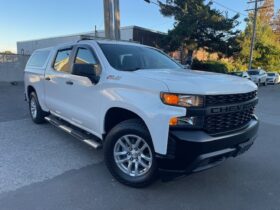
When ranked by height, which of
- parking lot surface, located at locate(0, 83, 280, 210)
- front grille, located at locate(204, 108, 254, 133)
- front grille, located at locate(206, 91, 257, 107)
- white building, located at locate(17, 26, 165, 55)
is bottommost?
parking lot surface, located at locate(0, 83, 280, 210)

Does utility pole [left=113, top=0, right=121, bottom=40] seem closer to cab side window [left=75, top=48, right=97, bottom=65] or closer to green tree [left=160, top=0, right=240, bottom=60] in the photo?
cab side window [left=75, top=48, right=97, bottom=65]

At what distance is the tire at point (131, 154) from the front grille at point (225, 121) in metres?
0.74

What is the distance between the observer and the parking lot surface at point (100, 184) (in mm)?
3287

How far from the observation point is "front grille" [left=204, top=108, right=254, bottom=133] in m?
3.17

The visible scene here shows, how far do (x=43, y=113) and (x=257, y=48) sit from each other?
37913 mm

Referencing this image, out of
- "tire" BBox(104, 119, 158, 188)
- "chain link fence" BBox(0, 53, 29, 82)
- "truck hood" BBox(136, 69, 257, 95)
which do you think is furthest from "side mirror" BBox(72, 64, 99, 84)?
"chain link fence" BBox(0, 53, 29, 82)

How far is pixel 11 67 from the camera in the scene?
18109 millimetres

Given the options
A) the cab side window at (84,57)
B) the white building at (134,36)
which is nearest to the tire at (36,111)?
the cab side window at (84,57)

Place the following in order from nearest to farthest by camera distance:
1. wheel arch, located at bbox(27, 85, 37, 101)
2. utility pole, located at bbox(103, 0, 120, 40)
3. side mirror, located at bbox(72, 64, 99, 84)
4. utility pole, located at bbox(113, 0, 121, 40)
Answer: side mirror, located at bbox(72, 64, 99, 84), wheel arch, located at bbox(27, 85, 37, 101), utility pole, located at bbox(103, 0, 120, 40), utility pole, located at bbox(113, 0, 121, 40)

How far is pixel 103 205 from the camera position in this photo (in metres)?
3.23

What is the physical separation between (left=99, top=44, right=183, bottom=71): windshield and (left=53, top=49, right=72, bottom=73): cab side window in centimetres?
95

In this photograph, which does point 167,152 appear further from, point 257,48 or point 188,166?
point 257,48

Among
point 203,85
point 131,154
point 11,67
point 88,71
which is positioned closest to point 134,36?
point 11,67

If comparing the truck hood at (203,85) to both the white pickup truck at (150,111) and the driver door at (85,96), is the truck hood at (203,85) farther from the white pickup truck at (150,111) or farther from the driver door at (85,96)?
the driver door at (85,96)
